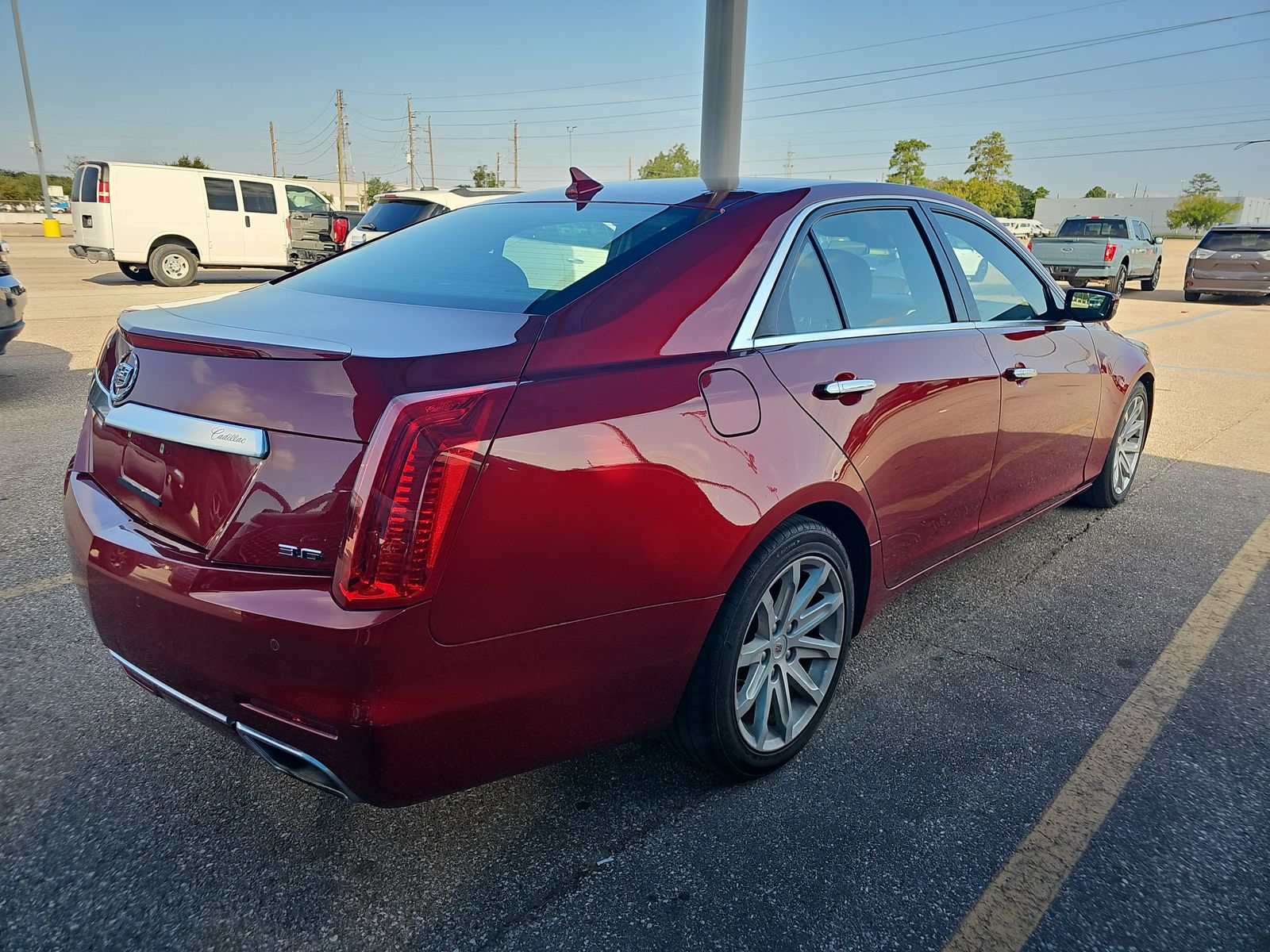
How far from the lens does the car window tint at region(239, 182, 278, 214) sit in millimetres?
16875

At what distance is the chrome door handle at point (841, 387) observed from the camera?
2451mm

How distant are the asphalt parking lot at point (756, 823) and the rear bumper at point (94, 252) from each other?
544 inches

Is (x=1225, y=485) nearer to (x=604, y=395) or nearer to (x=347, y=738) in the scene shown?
(x=604, y=395)

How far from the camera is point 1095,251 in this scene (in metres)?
18.9

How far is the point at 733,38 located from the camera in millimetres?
10938

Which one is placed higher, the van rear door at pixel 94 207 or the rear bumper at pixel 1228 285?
the van rear door at pixel 94 207

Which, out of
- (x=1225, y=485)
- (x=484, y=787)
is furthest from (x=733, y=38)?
(x=484, y=787)

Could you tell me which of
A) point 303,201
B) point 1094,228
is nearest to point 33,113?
point 303,201

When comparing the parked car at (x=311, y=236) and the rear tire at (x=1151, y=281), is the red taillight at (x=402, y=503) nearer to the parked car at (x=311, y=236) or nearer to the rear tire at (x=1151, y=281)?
the parked car at (x=311, y=236)

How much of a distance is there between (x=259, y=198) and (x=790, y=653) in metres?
17.4

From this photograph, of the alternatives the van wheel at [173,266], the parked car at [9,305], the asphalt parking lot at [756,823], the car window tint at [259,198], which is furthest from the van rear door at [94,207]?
the asphalt parking lot at [756,823]

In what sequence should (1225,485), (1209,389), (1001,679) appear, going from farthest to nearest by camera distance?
(1209,389)
(1225,485)
(1001,679)

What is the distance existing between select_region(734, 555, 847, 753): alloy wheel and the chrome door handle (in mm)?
445

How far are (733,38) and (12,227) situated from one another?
130ft
